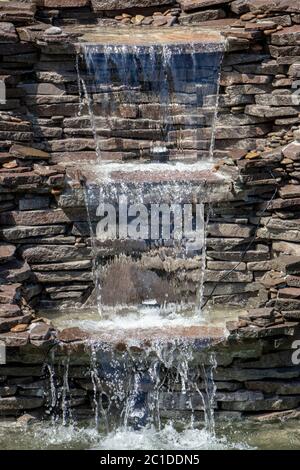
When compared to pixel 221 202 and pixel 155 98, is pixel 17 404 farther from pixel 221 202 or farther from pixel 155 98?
pixel 155 98

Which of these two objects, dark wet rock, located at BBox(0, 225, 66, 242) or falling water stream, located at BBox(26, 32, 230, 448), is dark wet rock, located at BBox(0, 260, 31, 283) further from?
falling water stream, located at BBox(26, 32, 230, 448)

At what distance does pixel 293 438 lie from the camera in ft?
34.4

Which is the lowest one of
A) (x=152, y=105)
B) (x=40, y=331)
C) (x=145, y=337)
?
(x=145, y=337)

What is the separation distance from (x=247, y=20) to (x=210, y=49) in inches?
25.5

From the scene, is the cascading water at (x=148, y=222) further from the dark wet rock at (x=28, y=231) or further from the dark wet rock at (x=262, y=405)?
the dark wet rock at (x=28, y=231)

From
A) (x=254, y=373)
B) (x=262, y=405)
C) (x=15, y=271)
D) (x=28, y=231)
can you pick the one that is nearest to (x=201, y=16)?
(x=28, y=231)

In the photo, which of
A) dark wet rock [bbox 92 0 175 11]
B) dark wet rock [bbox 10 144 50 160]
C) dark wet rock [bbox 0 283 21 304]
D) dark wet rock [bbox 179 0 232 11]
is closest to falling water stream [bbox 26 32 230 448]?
dark wet rock [bbox 10 144 50 160]

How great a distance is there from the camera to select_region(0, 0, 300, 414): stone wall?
35.4ft

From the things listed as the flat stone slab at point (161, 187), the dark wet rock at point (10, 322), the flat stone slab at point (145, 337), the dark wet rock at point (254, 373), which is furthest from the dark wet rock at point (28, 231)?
the dark wet rock at point (254, 373)

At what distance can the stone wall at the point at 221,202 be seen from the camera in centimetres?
1079

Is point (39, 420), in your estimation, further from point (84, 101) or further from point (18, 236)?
point (84, 101)

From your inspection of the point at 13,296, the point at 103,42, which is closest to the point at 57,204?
the point at 13,296

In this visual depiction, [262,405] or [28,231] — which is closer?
[262,405]

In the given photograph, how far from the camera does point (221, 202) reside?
38.5 feet
